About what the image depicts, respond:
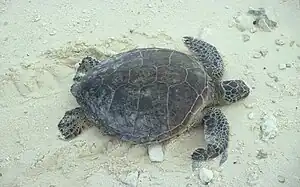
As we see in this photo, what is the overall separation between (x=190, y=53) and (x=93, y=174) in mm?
1226

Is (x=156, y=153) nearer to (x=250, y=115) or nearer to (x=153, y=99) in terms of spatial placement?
(x=153, y=99)

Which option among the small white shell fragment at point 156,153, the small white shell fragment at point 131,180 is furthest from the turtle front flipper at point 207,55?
the small white shell fragment at point 131,180

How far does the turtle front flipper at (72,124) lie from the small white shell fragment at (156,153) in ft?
1.57

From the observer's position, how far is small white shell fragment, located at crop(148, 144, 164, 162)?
10.9 ft

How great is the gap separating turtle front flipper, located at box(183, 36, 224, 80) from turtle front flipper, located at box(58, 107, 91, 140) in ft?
3.02

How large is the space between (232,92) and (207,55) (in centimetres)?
40

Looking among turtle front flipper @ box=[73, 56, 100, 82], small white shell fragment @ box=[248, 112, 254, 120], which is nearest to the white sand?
small white shell fragment @ box=[248, 112, 254, 120]

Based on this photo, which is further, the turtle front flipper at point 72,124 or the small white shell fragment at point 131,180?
the turtle front flipper at point 72,124

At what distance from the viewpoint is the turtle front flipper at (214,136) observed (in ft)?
10.8

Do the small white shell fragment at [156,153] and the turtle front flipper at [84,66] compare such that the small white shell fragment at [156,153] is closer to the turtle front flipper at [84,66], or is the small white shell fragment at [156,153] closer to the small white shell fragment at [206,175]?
the small white shell fragment at [206,175]

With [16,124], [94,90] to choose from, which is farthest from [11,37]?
[94,90]

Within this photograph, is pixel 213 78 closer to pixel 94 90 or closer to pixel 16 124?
pixel 94 90

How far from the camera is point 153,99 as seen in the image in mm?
3309

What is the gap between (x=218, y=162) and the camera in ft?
10.9
